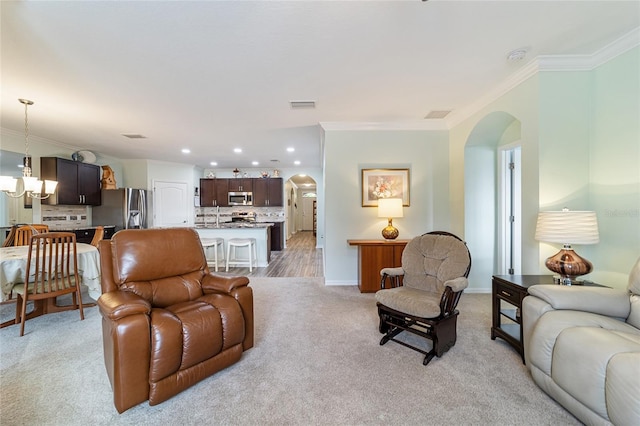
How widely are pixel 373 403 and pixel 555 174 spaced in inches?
96.5

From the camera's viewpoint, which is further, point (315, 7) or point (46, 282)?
point (46, 282)

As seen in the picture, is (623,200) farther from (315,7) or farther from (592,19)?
(315,7)

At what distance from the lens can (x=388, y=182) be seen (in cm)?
401

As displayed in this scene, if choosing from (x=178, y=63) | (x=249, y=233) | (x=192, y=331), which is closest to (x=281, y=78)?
(x=178, y=63)

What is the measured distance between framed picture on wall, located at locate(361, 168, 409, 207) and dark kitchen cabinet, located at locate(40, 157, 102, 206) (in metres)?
5.45

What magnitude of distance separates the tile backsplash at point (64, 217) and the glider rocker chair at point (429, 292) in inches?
239

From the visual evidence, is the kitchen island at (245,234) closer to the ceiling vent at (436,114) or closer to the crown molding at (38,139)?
the crown molding at (38,139)

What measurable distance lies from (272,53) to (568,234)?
270 centimetres

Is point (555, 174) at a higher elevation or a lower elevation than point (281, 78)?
lower

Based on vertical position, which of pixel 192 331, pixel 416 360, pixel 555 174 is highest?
pixel 555 174

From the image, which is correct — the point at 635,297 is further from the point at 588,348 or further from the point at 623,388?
the point at 623,388

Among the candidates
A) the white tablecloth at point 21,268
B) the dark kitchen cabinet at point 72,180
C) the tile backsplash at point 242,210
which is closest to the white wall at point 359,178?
the white tablecloth at point 21,268

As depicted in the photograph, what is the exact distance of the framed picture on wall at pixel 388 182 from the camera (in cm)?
401

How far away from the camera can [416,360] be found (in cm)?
204
